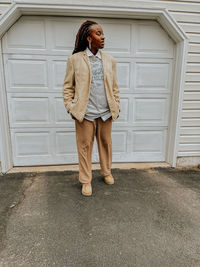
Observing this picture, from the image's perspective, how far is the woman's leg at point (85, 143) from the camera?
2.08 metres

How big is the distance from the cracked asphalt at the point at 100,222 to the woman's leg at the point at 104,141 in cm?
30

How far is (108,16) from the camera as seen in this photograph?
8.63ft

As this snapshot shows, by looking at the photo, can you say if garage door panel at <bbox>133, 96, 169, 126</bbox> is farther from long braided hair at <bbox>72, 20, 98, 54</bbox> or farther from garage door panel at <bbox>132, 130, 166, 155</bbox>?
long braided hair at <bbox>72, 20, 98, 54</bbox>

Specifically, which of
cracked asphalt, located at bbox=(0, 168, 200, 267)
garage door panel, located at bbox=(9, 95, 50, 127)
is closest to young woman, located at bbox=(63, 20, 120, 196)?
cracked asphalt, located at bbox=(0, 168, 200, 267)

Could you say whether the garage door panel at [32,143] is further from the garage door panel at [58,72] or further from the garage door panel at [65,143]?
the garage door panel at [58,72]

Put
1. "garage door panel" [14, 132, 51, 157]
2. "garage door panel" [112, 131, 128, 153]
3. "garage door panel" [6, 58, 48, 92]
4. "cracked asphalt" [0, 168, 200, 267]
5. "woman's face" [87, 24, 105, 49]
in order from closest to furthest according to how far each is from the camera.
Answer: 1. "cracked asphalt" [0, 168, 200, 267]
2. "woman's face" [87, 24, 105, 49]
3. "garage door panel" [6, 58, 48, 92]
4. "garage door panel" [14, 132, 51, 157]
5. "garage door panel" [112, 131, 128, 153]

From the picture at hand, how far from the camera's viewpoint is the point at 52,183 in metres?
2.51

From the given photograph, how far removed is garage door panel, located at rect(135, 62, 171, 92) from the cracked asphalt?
1443 mm

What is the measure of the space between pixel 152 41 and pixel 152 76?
523 millimetres

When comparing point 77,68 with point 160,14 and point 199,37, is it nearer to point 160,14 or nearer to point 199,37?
point 160,14

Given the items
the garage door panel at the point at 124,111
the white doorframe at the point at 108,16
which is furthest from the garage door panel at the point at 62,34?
the garage door panel at the point at 124,111

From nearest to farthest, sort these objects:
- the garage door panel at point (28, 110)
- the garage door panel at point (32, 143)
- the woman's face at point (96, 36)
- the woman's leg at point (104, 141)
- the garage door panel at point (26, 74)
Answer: the woman's face at point (96, 36) < the woman's leg at point (104, 141) < the garage door panel at point (26, 74) < the garage door panel at point (28, 110) < the garage door panel at point (32, 143)

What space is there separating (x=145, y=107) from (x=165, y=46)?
99 cm

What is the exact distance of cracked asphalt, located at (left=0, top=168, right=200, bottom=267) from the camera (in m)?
1.38
